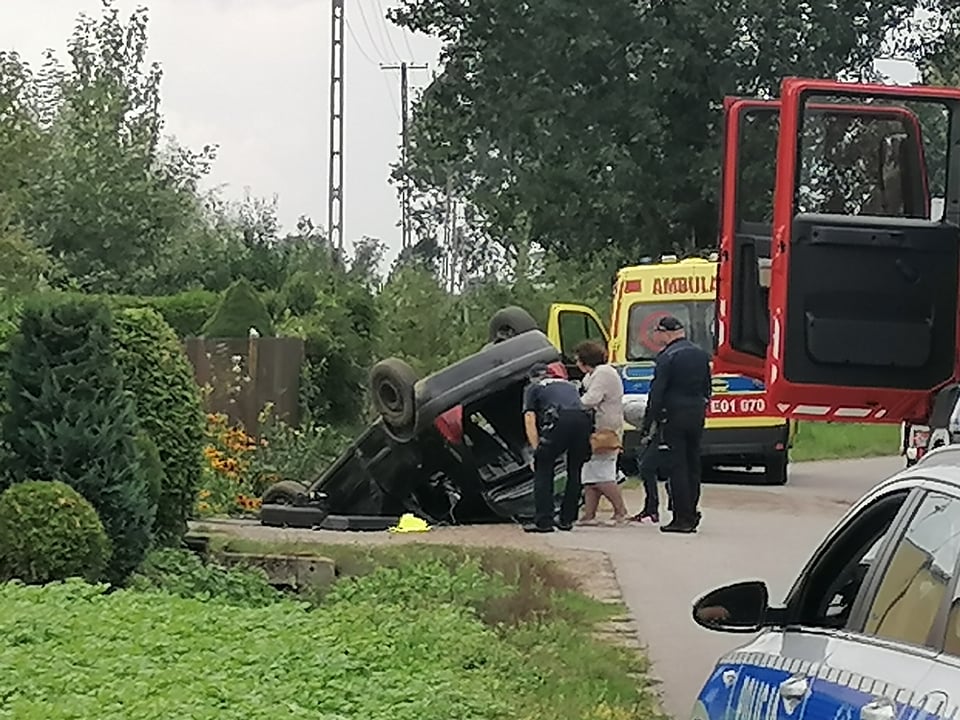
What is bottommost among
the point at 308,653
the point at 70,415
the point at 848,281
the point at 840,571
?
the point at 308,653

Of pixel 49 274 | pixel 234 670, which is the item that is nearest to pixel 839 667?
pixel 234 670

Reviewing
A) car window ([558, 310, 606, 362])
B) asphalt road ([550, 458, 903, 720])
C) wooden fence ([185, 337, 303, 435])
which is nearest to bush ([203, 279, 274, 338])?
wooden fence ([185, 337, 303, 435])

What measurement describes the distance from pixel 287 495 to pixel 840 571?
11358mm

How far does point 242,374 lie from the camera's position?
19.7 m

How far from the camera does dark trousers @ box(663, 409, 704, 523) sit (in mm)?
15117

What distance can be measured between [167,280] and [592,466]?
59.0 ft

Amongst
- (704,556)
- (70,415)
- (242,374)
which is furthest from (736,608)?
(242,374)

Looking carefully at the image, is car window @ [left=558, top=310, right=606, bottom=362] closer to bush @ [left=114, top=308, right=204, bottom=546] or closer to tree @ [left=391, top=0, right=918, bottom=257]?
bush @ [left=114, top=308, right=204, bottom=546]

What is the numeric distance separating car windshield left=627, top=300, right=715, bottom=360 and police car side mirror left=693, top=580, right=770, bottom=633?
1521 cm

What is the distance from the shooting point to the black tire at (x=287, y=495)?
1590 cm

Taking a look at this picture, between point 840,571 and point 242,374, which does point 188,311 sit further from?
point 840,571

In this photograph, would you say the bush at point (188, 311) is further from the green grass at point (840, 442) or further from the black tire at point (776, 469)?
the green grass at point (840, 442)

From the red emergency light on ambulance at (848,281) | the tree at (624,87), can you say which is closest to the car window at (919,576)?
the red emergency light on ambulance at (848,281)

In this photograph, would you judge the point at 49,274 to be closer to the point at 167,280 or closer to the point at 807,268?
the point at 167,280
